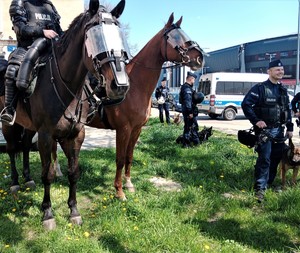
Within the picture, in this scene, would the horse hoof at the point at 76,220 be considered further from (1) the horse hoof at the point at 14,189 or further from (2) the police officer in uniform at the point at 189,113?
(2) the police officer in uniform at the point at 189,113

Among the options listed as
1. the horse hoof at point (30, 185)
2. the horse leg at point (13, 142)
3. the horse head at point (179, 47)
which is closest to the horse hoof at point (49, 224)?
the horse hoof at point (30, 185)

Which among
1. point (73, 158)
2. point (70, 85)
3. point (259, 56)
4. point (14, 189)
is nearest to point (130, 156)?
point (73, 158)

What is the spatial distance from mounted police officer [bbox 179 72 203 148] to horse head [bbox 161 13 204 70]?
12.8 feet

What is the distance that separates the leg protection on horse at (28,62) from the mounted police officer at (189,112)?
556cm

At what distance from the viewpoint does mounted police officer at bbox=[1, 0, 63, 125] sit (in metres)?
3.76

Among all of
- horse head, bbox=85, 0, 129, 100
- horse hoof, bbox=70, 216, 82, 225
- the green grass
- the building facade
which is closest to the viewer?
horse head, bbox=85, 0, 129, 100

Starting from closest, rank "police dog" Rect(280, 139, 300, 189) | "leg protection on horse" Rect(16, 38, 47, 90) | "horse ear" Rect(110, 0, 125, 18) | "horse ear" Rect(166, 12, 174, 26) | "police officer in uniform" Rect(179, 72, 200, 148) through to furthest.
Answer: "horse ear" Rect(110, 0, 125, 18) → "leg protection on horse" Rect(16, 38, 47, 90) → "horse ear" Rect(166, 12, 174, 26) → "police dog" Rect(280, 139, 300, 189) → "police officer in uniform" Rect(179, 72, 200, 148)

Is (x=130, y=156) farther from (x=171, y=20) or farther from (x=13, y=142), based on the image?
(x=171, y=20)

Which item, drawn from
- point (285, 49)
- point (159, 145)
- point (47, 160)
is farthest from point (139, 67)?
point (285, 49)

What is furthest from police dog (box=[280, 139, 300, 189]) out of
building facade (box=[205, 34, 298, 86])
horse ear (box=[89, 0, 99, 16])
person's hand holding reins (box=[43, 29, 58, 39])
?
building facade (box=[205, 34, 298, 86])

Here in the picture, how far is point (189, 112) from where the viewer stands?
9203 millimetres

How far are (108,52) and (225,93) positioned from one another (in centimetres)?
1838

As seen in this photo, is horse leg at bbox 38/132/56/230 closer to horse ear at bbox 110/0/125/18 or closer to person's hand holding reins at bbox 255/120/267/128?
horse ear at bbox 110/0/125/18

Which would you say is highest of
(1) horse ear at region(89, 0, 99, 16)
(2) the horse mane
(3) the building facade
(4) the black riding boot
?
(3) the building facade
